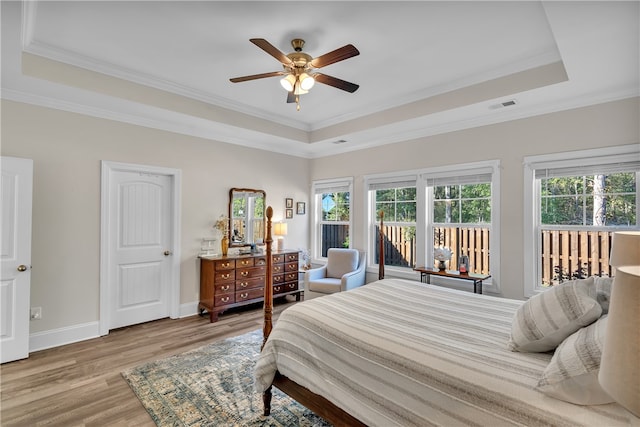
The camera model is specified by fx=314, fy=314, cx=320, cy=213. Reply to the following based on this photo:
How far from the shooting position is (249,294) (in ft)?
15.0

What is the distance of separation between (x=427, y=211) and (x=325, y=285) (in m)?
1.81

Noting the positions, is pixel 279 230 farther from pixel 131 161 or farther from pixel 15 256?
pixel 15 256

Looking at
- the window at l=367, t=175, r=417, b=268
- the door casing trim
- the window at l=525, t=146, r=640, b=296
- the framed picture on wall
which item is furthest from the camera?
the framed picture on wall

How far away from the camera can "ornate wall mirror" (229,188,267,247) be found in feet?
16.0

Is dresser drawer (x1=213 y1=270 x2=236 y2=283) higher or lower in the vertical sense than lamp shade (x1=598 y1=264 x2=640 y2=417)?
lower

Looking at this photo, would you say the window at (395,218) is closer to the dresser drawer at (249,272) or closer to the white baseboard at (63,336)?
the dresser drawer at (249,272)

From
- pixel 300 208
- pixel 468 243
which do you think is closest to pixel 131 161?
pixel 300 208

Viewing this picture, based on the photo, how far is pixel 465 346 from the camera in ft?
5.43

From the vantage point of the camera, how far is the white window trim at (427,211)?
3.81 metres

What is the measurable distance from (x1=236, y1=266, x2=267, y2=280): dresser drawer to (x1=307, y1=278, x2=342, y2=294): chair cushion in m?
0.76

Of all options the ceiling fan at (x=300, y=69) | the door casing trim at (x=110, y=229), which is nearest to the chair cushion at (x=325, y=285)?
the door casing trim at (x=110, y=229)

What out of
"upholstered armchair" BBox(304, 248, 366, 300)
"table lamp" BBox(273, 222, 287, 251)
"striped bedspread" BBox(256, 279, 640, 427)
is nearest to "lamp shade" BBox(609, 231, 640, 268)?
"striped bedspread" BBox(256, 279, 640, 427)

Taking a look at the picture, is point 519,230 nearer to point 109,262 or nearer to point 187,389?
point 187,389

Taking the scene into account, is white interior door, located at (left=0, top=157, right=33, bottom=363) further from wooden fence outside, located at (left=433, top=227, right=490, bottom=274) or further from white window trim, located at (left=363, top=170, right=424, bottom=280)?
wooden fence outside, located at (left=433, top=227, right=490, bottom=274)
